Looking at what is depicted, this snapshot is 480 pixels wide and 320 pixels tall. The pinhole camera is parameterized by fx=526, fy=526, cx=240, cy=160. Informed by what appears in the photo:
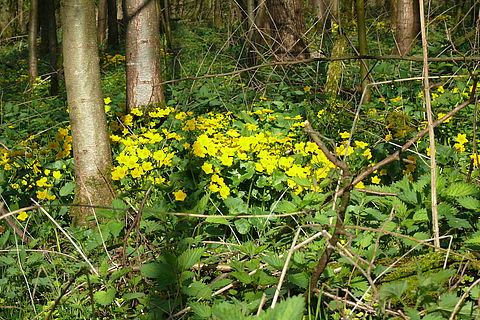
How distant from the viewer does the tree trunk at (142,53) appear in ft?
15.0

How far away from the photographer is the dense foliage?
1952 mm

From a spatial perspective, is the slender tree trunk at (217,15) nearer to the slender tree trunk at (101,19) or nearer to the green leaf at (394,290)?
the slender tree trunk at (101,19)

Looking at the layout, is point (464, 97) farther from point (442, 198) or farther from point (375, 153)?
point (442, 198)

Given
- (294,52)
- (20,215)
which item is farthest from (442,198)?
(294,52)

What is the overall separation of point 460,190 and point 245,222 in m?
1.16

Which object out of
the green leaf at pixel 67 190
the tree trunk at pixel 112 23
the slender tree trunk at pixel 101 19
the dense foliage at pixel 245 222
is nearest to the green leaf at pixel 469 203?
the dense foliage at pixel 245 222

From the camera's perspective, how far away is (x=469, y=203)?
2.35m

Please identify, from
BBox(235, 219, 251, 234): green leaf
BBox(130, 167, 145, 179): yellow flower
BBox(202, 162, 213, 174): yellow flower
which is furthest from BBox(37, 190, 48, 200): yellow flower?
BBox(235, 219, 251, 234): green leaf

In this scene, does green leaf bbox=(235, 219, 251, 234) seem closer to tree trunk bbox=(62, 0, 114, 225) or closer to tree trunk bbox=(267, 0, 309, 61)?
tree trunk bbox=(62, 0, 114, 225)

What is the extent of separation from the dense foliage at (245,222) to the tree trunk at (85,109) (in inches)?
5.5

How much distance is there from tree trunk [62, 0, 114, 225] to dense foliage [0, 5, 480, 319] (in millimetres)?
140

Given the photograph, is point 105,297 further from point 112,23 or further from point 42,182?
point 112,23

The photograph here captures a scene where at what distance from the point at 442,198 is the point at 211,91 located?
3.76m

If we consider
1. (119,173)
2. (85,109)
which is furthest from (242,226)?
(85,109)
